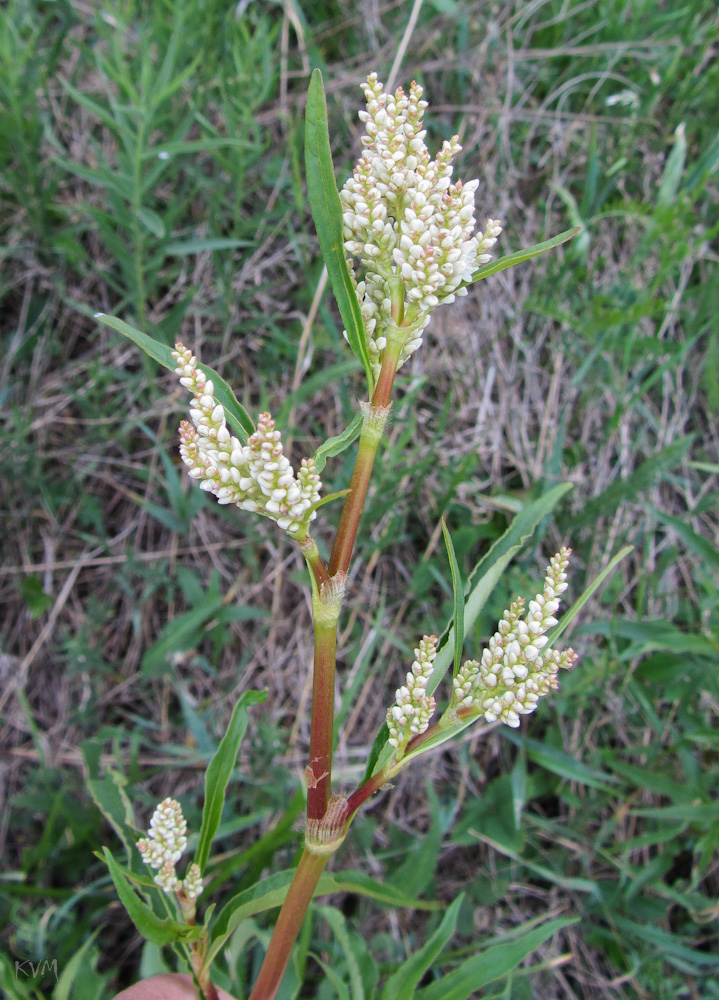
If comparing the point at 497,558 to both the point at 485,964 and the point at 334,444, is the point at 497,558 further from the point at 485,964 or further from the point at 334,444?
the point at 485,964

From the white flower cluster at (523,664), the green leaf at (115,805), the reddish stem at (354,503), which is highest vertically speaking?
the reddish stem at (354,503)

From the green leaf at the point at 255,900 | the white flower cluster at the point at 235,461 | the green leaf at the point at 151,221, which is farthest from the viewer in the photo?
the green leaf at the point at 151,221

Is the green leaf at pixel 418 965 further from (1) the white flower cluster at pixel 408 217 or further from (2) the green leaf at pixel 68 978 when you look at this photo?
(1) the white flower cluster at pixel 408 217

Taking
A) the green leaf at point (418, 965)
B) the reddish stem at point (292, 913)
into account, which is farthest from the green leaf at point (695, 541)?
the reddish stem at point (292, 913)

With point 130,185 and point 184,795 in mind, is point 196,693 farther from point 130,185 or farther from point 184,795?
point 130,185

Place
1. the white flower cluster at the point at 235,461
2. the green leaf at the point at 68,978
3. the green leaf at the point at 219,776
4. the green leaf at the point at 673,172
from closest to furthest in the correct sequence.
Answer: the white flower cluster at the point at 235,461
the green leaf at the point at 219,776
the green leaf at the point at 68,978
the green leaf at the point at 673,172

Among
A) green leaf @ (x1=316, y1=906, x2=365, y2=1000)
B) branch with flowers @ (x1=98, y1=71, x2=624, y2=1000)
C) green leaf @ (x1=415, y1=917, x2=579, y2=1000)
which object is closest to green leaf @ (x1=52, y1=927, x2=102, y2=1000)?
green leaf @ (x1=316, y1=906, x2=365, y2=1000)
